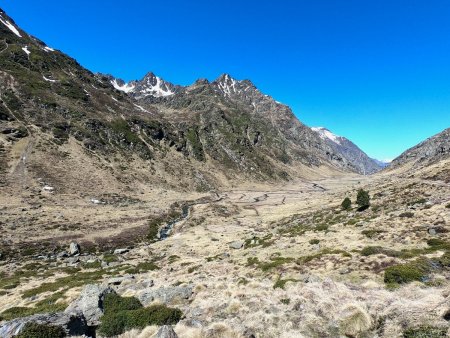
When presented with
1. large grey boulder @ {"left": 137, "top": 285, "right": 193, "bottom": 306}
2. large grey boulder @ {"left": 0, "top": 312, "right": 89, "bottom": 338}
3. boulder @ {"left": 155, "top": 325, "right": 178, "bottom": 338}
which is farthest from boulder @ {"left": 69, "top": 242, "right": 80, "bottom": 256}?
boulder @ {"left": 155, "top": 325, "right": 178, "bottom": 338}

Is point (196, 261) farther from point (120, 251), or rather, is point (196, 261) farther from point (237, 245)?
point (120, 251)

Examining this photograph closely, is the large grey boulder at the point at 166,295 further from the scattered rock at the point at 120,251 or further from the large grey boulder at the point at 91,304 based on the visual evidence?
the scattered rock at the point at 120,251

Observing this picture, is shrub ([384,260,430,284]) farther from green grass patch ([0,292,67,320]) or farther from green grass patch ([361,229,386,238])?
green grass patch ([0,292,67,320])

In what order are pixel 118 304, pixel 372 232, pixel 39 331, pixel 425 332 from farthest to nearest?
pixel 372 232 → pixel 118 304 → pixel 39 331 → pixel 425 332

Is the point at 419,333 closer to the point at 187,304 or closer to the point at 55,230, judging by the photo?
the point at 187,304

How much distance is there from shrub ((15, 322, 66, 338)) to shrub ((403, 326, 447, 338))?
607 inches

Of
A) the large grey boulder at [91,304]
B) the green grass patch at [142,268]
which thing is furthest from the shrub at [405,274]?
the green grass patch at [142,268]

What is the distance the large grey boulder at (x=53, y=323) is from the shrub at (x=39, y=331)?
276mm

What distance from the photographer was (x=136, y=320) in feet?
56.2

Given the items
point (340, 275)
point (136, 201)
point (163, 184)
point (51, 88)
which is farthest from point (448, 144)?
point (51, 88)

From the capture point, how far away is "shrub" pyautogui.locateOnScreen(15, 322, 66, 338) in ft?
44.6

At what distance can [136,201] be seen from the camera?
385ft

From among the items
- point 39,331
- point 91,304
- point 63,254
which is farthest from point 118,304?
point 63,254

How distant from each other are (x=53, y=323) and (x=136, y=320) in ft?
13.9
